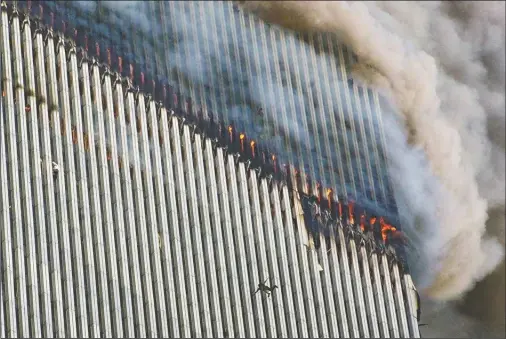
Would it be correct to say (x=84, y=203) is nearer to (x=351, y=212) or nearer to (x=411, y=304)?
(x=351, y=212)

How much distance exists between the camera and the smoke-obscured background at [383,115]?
105 m

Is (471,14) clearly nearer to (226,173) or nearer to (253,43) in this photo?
(253,43)

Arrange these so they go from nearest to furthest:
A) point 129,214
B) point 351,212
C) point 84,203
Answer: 1. point 84,203
2. point 129,214
3. point 351,212

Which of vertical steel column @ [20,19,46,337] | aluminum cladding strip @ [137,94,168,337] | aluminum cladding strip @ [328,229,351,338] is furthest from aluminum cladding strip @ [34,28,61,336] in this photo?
aluminum cladding strip @ [328,229,351,338]

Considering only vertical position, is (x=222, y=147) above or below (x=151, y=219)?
above

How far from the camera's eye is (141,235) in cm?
9725

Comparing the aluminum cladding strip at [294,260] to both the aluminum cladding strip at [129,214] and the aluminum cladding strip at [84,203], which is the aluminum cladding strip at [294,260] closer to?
the aluminum cladding strip at [129,214]

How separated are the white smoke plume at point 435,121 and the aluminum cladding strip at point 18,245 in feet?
69.2

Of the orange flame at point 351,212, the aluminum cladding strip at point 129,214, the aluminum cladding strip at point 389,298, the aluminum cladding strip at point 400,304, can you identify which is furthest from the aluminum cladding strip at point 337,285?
the aluminum cladding strip at point 129,214

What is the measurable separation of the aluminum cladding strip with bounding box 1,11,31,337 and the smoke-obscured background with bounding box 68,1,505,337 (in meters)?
11.4

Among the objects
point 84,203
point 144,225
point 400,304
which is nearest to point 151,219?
point 144,225

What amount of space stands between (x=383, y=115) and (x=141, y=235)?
71.7 feet

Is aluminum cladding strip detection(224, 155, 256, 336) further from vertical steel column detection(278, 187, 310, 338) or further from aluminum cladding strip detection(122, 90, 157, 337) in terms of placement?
aluminum cladding strip detection(122, 90, 157, 337)

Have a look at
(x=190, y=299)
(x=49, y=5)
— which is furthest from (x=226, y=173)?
(x=49, y=5)
